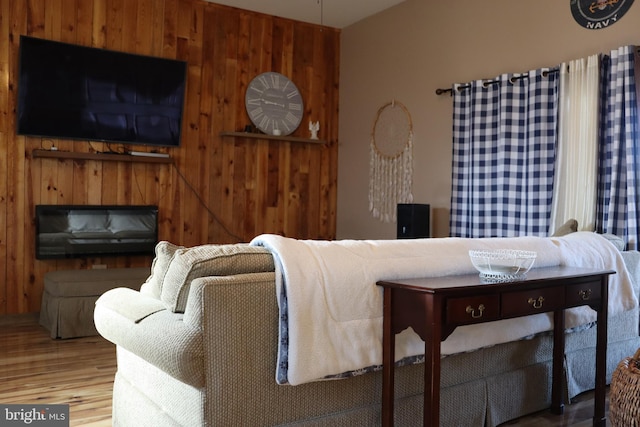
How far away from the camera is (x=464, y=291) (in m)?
1.99

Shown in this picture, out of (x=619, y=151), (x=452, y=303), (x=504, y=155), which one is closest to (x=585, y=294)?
(x=452, y=303)

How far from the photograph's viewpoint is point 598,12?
3.88 meters

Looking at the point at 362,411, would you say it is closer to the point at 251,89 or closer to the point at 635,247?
the point at 635,247

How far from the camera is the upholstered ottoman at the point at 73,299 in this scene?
4.20 m

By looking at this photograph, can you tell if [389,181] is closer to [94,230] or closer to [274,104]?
[274,104]

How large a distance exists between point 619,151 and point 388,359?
2439 mm

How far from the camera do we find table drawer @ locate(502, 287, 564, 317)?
7.04 feet

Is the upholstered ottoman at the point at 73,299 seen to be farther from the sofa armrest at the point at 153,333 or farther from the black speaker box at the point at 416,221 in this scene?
the black speaker box at the point at 416,221

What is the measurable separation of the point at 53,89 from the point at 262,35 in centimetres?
207

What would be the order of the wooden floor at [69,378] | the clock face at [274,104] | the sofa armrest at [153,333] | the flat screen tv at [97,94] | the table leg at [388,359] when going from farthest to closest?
the clock face at [274,104] → the flat screen tv at [97,94] → the wooden floor at [69,378] → the table leg at [388,359] → the sofa armrest at [153,333]

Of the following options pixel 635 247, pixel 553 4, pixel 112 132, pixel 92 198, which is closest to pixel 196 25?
pixel 112 132

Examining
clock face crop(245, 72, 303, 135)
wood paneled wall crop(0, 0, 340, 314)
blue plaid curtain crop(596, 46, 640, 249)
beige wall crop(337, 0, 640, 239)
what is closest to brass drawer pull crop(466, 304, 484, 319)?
blue plaid curtain crop(596, 46, 640, 249)

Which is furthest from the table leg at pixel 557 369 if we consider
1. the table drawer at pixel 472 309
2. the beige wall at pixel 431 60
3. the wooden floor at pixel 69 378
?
the beige wall at pixel 431 60

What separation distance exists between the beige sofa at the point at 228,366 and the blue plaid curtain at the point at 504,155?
1.88 meters
